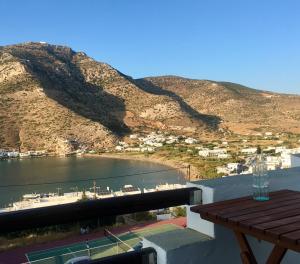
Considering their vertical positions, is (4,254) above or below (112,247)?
below

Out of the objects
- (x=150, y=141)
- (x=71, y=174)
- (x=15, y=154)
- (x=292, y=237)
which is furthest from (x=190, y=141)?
(x=292, y=237)

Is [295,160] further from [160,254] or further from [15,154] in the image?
[15,154]

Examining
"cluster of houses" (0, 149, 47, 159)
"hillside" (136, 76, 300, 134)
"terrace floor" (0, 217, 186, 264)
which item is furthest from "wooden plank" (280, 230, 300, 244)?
"hillside" (136, 76, 300, 134)

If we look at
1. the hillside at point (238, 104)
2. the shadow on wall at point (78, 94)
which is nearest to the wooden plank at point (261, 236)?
the shadow on wall at point (78, 94)

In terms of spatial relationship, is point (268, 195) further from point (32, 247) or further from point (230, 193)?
point (32, 247)

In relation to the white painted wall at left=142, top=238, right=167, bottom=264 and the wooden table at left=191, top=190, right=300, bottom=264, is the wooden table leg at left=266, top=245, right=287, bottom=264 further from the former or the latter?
the white painted wall at left=142, top=238, right=167, bottom=264

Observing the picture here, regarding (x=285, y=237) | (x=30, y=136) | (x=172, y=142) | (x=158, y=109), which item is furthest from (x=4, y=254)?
(x=158, y=109)
